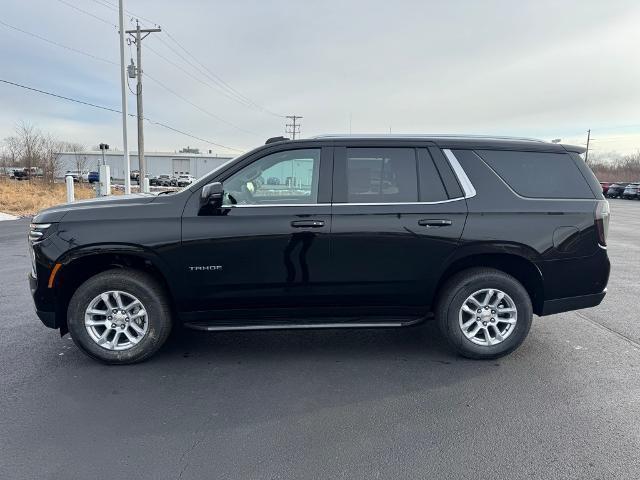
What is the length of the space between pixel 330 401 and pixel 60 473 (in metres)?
1.75

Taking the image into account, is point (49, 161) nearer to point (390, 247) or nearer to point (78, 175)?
point (78, 175)

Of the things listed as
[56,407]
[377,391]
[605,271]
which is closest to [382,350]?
[377,391]

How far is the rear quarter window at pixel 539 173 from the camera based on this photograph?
4160mm

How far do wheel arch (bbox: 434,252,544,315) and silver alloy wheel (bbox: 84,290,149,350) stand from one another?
2.65 metres

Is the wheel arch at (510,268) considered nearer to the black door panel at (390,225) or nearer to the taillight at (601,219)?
the black door panel at (390,225)

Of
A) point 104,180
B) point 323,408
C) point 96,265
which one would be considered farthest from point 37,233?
point 104,180

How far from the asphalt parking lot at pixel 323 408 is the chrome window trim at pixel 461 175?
152 cm

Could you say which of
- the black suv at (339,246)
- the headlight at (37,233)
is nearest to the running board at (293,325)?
the black suv at (339,246)

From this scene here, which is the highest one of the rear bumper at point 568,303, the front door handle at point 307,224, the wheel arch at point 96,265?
the front door handle at point 307,224

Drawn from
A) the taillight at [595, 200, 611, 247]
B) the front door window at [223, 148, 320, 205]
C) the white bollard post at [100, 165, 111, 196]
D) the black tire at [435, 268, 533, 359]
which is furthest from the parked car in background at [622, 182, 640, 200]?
the front door window at [223, 148, 320, 205]

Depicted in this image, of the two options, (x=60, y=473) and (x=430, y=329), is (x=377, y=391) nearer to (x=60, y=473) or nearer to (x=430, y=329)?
(x=430, y=329)

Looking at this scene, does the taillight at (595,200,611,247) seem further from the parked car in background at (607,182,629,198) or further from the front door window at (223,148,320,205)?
the parked car in background at (607,182,629,198)

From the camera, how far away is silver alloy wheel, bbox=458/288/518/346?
414 centimetres

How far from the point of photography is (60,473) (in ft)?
8.48
